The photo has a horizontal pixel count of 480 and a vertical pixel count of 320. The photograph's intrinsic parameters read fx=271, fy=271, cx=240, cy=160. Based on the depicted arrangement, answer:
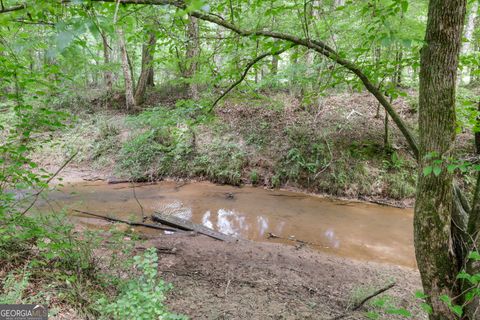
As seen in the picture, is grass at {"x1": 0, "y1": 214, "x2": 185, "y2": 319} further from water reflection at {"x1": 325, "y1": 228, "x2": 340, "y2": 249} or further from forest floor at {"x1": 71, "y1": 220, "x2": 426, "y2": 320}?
water reflection at {"x1": 325, "y1": 228, "x2": 340, "y2": 249}

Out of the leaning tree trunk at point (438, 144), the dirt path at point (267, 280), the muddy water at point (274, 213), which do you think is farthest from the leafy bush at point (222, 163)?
the leaning tree trunk at point (438, 144)

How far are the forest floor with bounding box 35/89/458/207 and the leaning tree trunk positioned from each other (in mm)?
5204

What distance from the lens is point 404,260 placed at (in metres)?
4.97

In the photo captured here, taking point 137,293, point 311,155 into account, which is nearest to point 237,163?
point 311,155

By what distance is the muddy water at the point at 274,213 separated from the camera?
5.50 m

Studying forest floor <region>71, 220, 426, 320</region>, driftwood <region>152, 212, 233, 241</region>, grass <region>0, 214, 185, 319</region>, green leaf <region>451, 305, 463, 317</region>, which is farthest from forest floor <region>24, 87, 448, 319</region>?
grass <region>0, 214, 185, 319</region>

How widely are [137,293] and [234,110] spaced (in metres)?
9.72

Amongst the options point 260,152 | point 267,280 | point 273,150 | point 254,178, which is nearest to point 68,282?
point 267,280

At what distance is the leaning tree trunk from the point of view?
81.5 inches

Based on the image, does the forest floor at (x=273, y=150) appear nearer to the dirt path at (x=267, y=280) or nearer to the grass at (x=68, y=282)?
the dirt path at (x=267, y=280)

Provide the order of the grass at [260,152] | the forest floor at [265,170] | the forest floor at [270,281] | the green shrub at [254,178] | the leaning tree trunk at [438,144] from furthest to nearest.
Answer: the green shrub at [254,178] < the grass at [260,152] < the forest floor at [265,170] < the forest floor at [270,281] < the leaning tree trunk at [438,144]

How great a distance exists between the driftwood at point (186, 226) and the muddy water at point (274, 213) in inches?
17.8

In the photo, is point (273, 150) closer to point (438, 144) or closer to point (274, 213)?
point (274, 213)

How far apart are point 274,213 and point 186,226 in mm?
2263
